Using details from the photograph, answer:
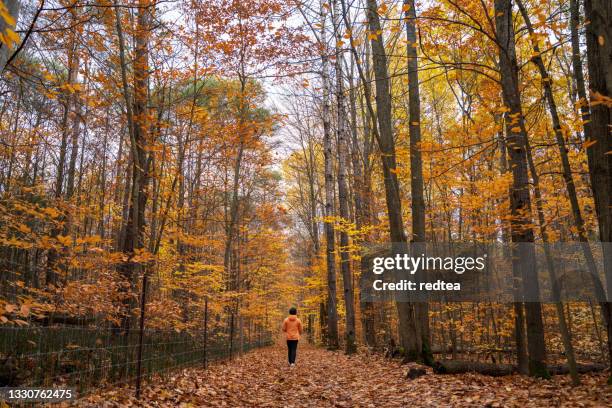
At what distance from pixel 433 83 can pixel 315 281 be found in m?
10.6

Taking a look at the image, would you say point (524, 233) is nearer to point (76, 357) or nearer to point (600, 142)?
point (600, 142)

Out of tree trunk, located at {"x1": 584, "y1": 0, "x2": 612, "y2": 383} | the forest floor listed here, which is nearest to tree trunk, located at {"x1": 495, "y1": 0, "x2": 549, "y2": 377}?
the forest floor

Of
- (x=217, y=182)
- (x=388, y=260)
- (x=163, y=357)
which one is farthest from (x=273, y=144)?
(x=163, y=357)

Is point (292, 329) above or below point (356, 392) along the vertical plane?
above

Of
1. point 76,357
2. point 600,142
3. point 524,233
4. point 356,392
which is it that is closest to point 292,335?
point 356,392

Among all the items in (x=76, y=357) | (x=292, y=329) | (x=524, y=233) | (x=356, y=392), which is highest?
(x=524, y=233)

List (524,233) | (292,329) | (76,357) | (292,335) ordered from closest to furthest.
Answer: (76,357) < (524,233) < (292,335) < (292,329)

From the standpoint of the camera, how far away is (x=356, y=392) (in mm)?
6824

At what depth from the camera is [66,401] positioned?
451 cm

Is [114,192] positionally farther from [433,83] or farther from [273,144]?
[433,83]

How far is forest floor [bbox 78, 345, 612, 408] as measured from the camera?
5285 mm

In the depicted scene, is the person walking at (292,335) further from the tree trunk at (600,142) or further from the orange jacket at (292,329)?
the tree trunk at (600,142)

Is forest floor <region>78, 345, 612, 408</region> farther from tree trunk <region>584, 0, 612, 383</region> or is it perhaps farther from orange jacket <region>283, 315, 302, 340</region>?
tree trunk <region>584, 0, 612, 383</region>

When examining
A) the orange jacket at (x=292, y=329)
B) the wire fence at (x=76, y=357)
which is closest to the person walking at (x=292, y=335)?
the orange jacket at (x=292, y=329)
